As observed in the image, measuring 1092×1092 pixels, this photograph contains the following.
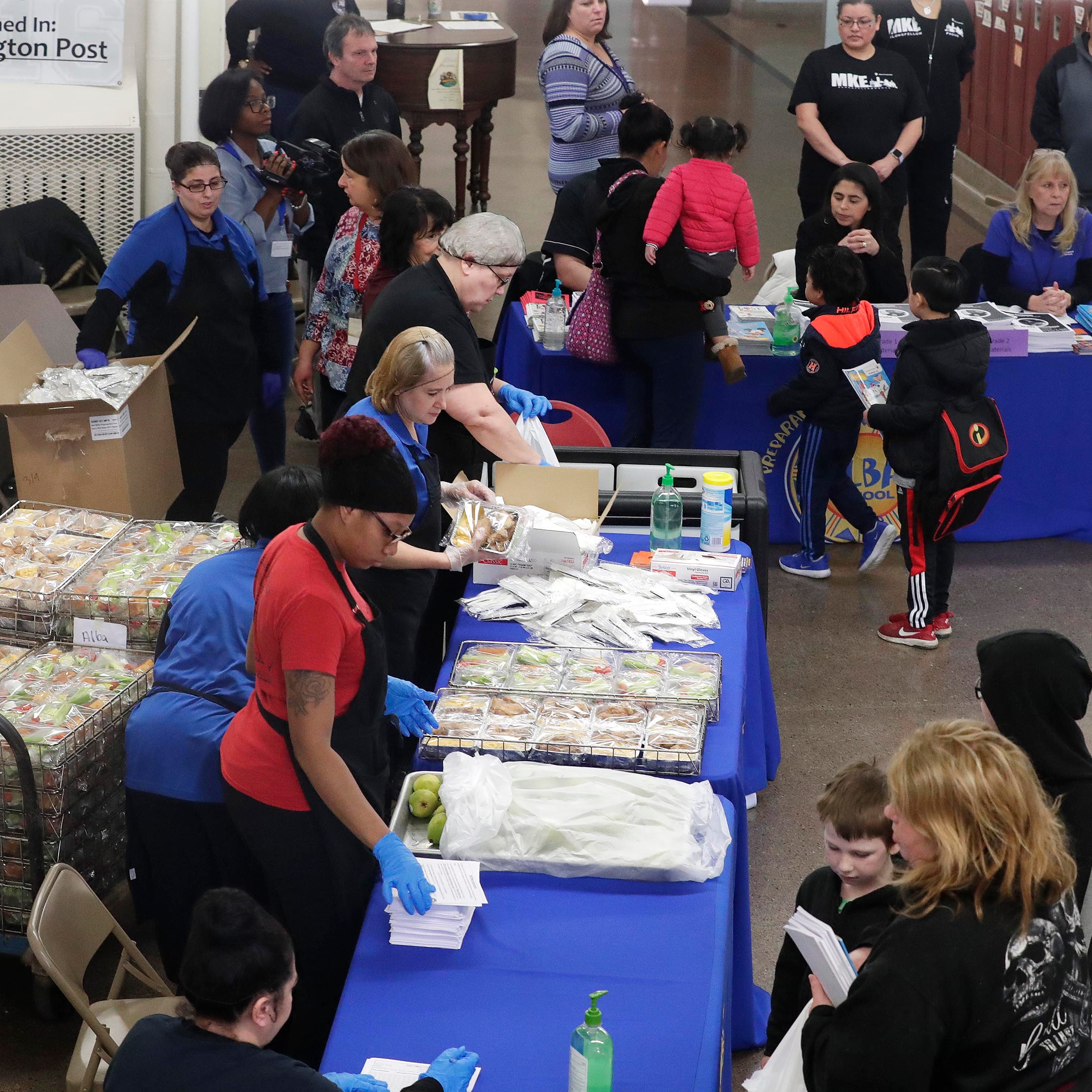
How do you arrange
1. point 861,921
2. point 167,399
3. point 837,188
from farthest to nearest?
point 837,188, point 167,399, point 861,921

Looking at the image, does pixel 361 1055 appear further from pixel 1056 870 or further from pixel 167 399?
pixel 167 399

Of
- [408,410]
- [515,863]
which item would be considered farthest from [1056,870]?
[408,410]

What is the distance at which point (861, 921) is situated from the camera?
2.56 metres

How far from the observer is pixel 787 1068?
222cm

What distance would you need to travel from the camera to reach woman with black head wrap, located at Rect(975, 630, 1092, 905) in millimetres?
2617

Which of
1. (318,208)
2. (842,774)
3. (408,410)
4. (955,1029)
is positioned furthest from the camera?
(318,208)

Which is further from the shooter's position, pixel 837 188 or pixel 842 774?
pixel 837 188

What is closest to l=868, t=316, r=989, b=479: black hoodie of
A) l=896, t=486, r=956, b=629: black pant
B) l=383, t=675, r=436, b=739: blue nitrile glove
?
Answer: l=896, t=486, r=956, b=629: black pant

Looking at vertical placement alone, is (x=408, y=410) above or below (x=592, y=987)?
above

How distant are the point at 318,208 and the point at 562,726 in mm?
4157

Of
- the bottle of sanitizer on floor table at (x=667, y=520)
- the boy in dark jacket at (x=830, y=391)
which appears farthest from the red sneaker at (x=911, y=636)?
the bottle of sanitizer on floor table at (x=667, y=520)

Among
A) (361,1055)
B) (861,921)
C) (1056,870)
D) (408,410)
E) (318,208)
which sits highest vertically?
(318,208)

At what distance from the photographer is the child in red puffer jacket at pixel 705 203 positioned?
5.34 m

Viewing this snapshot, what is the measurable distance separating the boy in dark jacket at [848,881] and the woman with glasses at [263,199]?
3337 mm
